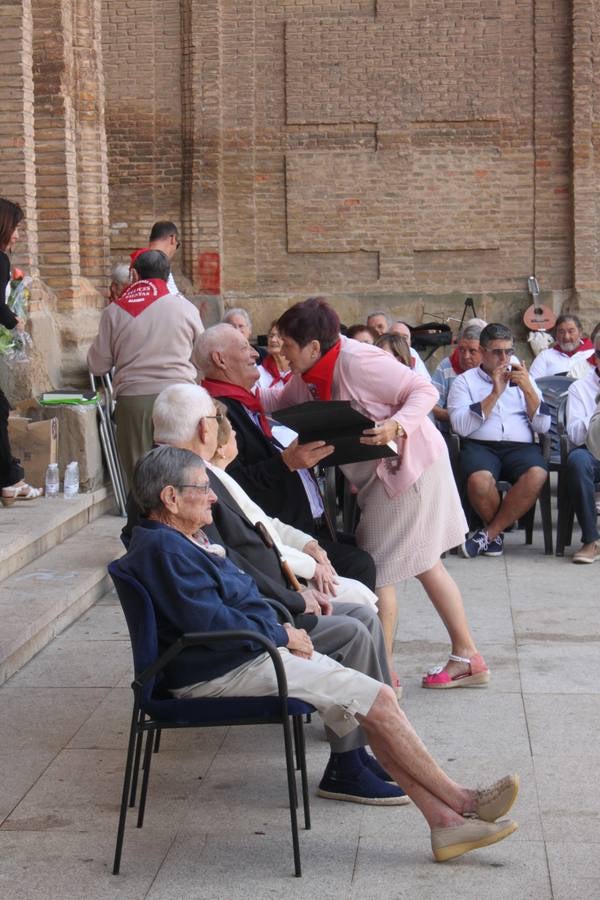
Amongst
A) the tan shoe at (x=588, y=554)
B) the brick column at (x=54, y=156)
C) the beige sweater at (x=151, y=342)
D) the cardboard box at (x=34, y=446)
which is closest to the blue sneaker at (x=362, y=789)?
the beige sweater at (x=151, y=342)

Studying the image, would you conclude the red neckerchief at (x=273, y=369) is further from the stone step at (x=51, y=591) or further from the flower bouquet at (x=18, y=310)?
the flower bouquet at (x=18, y=310)

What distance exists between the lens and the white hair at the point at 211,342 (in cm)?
528

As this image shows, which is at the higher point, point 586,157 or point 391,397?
point 586,157

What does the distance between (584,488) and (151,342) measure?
280cm

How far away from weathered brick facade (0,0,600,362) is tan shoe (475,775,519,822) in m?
12.4

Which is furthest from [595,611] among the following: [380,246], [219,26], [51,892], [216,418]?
[219,26]

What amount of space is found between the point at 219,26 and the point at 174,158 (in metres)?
1.60

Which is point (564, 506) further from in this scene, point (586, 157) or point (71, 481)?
point (586, 157)

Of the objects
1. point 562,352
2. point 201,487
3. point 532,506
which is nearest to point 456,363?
point 562,352

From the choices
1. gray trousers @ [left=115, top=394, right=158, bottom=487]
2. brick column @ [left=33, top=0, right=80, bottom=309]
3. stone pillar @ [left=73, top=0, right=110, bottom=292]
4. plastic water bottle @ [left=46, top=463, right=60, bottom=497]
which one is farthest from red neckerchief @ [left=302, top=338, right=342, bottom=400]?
stone pillar @ [left=73, top=0, right=110, bottom=292]

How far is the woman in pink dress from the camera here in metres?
5.14

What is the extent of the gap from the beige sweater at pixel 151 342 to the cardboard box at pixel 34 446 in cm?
Answer: 133

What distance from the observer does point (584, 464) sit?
8.40m

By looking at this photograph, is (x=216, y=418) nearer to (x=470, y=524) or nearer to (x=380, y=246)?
(x=470, y=524)
